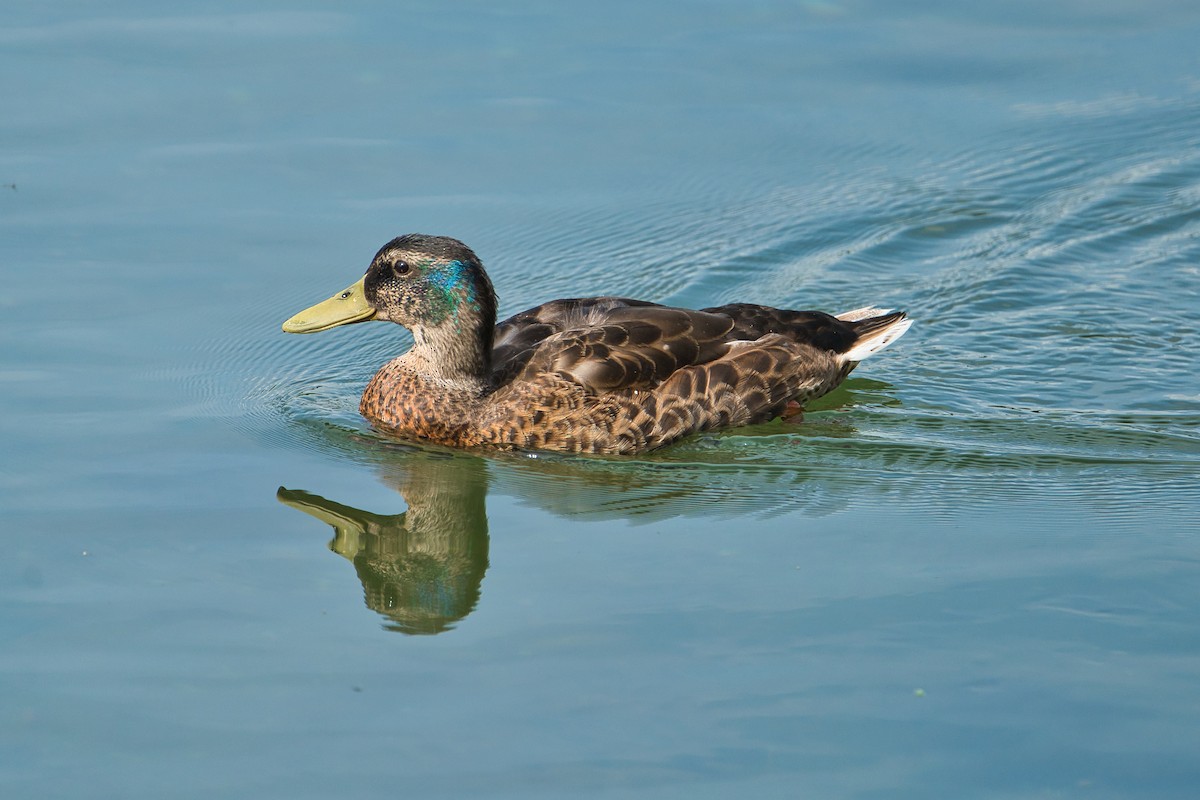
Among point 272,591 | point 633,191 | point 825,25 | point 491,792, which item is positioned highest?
point 825,25

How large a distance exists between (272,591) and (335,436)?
7.95 ft

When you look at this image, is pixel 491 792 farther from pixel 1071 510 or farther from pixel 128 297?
pixel 128 297

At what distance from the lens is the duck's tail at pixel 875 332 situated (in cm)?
1063

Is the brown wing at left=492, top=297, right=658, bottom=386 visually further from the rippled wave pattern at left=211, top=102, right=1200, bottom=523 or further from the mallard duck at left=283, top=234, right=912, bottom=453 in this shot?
the rippled wave pattern at left=211, top=102, right=1200, bottom=523

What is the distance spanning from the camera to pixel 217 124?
44.0ft

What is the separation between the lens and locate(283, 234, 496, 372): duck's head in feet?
32.5

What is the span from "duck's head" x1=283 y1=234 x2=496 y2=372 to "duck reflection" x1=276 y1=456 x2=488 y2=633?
845mm

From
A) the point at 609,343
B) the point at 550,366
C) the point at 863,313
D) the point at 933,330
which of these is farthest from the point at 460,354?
the point at 933,330

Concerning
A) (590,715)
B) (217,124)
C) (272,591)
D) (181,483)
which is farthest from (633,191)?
(590,715)

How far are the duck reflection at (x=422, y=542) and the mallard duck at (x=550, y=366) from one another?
43 centimetres

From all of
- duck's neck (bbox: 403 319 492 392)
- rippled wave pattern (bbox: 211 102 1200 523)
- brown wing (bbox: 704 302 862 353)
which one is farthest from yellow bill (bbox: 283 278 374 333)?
brown wing (bbox: 704 302 862 353)

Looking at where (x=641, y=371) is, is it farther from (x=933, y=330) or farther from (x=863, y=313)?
(x=933, y=330)

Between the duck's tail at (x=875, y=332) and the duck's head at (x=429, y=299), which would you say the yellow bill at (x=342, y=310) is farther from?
the duck's tail at (x=875, y=332)

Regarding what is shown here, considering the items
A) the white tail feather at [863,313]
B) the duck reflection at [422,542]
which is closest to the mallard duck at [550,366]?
the duck reflection at [422,542]
